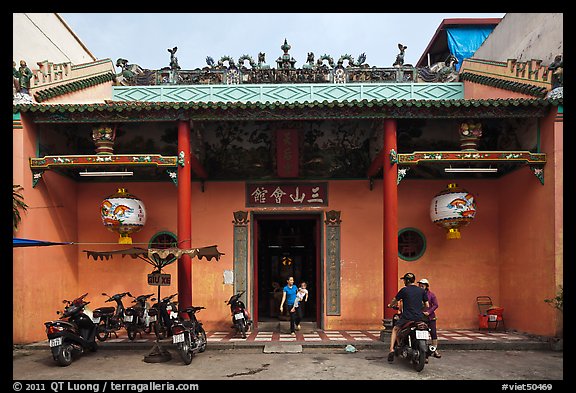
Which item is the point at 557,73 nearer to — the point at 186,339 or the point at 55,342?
the point at 186,339

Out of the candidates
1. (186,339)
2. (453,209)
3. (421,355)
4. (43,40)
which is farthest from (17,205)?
(453,209)

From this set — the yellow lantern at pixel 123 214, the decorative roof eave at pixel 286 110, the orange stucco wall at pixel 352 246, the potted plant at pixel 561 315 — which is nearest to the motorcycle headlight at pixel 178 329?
the yellow lantern at pixel 123 214

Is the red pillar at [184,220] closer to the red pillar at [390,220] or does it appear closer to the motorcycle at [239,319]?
the motorcycle at [239,319]

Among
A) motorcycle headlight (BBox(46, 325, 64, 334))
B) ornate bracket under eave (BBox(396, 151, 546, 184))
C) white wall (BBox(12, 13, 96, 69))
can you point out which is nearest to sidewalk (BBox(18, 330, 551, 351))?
motorcycle headlight (BBox(46, 325, 64, 334))

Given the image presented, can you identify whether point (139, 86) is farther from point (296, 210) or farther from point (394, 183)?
point (394, 183)

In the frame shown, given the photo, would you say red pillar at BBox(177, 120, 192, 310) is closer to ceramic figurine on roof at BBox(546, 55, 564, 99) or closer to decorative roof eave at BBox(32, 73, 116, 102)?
decorative roof eave at BBox(32, 73, 116, 102)

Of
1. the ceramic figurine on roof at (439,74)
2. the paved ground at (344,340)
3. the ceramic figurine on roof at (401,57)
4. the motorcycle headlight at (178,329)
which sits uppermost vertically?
the ceramic figurine on roof at (401,57)

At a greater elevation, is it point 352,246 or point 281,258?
point 352,246

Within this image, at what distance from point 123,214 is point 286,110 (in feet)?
13.6

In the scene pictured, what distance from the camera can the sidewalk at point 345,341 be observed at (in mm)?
9180

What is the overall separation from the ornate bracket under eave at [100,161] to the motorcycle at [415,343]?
509 cm

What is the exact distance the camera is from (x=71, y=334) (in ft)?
26.7

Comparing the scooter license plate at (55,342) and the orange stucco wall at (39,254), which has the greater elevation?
the orange stucco wall at (39,254)

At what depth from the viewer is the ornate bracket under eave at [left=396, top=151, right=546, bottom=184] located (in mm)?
9719
